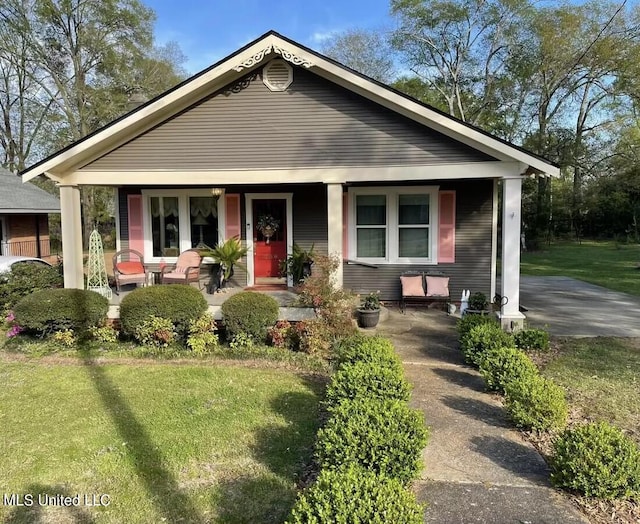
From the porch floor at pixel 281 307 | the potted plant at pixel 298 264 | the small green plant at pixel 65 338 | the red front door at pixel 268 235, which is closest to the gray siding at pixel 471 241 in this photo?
the potted plant at pixel 298 264

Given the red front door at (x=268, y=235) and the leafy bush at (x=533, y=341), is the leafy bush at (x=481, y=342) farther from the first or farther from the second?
the red front door at (x=268, y=235)

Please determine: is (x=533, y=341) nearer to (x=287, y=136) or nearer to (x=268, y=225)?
(x=287, y=136)

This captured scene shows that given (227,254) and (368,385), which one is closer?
(368,385)

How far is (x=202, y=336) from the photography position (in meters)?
7.13

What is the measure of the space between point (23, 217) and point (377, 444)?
2046cm

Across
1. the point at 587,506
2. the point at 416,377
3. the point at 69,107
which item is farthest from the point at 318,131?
the point at 69,107

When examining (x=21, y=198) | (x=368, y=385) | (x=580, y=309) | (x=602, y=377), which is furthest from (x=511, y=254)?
(x=21, y=198)

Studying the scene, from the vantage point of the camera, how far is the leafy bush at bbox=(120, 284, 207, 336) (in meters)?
7.19

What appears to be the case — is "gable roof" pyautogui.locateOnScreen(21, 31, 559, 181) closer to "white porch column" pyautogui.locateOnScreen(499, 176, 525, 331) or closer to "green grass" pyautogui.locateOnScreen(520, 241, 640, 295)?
"white porch column" pyautogui.locateOnScreen(499, 176, 525, 331)

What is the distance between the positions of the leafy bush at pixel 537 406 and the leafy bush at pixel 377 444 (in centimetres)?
141

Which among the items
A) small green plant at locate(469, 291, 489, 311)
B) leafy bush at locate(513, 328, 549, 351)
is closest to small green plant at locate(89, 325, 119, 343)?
leafy bush at locate(513, 328, 549, 351)

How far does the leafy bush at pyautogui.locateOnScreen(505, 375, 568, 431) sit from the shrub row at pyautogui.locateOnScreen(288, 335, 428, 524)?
1.02m

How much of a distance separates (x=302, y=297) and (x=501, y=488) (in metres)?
4.60

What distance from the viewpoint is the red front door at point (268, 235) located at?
1086 centimetres
